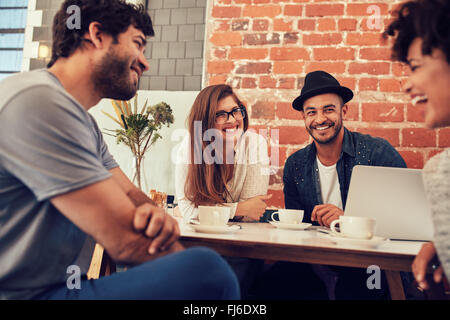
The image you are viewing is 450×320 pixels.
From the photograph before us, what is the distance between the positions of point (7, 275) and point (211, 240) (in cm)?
50

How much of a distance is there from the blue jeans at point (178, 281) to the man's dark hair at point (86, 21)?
726 mm

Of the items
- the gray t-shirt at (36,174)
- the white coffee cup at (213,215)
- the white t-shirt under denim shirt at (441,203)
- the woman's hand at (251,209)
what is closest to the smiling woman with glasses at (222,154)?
the woman's hand at (251,209)

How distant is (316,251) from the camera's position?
37.9 inches

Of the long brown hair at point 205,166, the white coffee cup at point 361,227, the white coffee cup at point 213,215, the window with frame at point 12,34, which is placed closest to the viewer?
the white coffee cup at point 361,227

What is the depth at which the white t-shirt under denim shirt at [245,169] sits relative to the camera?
6.81 ft

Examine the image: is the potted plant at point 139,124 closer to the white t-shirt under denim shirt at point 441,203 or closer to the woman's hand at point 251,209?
the woman's hand at point 251,209

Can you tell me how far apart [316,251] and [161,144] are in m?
1.93

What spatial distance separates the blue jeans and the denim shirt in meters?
1.35

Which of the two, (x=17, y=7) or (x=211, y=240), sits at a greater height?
(x=17, y=7)

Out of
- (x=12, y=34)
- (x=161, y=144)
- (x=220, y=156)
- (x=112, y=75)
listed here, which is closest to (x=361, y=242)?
(x=112, y=75)

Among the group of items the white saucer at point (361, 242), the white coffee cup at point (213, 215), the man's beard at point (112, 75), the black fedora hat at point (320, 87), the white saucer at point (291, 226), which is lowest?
the white saucer at point (361, 242)

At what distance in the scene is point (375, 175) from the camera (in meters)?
1.16
